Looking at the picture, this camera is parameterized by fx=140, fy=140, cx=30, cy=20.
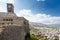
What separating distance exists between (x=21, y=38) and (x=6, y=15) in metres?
9.67

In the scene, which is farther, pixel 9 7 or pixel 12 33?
pixel 9 7

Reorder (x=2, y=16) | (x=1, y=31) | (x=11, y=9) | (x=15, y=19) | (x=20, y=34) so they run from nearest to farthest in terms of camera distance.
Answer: (x=1, y=31) → (x=20, y=34) → (x=15, y=19) → (x=2, y=16) → (x=11, y=9)

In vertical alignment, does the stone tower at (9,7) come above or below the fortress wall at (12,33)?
above

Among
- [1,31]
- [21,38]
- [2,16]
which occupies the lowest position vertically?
[21,38]

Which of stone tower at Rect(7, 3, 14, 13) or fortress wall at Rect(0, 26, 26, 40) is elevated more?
stone tower at Rect(7, 3, 14, 13)

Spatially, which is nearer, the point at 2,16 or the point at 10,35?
the point at 10,35

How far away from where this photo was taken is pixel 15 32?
2925 centimetres

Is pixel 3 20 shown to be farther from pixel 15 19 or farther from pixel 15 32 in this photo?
pixel 15 32

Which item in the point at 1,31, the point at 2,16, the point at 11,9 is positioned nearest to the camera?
the point at 1,31

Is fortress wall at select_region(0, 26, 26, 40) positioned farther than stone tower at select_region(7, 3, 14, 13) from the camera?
No

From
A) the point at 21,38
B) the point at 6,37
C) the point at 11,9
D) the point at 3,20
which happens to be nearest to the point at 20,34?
the point at 21,38

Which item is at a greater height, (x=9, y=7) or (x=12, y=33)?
(x=9, y=7)

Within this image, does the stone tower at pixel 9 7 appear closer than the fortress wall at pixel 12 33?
No

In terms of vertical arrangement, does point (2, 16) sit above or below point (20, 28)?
above
